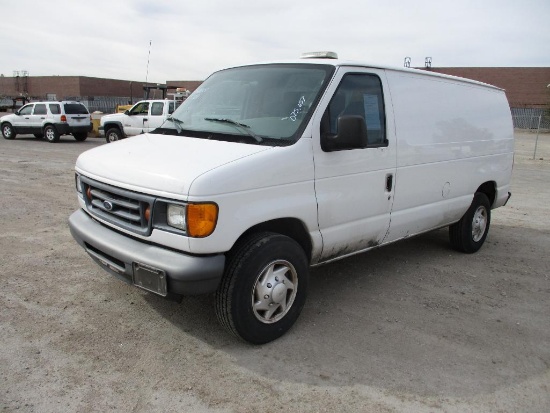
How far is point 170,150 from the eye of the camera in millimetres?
3531

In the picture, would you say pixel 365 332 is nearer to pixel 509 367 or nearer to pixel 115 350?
pixel 509 367

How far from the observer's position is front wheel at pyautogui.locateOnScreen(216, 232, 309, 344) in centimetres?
319

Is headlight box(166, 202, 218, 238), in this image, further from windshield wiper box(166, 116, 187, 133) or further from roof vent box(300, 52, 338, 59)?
roof vent box(300, 52, 338, 59)

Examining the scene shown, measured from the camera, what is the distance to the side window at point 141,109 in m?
17.9

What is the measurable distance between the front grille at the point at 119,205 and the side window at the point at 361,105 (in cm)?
146

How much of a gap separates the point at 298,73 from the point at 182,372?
2.50m

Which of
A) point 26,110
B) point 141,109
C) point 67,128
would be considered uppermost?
point 141,109

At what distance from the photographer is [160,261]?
3027mm

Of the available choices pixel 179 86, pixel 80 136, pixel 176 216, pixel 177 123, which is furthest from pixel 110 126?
pixel 179 86

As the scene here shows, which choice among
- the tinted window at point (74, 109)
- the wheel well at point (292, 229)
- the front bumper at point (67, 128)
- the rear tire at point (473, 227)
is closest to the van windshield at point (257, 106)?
the wheel well at point (292, 229)

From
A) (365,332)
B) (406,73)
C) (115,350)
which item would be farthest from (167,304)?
(406,73)

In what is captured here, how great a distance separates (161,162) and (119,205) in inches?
18.3

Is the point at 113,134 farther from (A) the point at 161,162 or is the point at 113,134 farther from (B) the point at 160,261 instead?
(B) the point at 160,261

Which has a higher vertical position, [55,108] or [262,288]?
[55,108]
